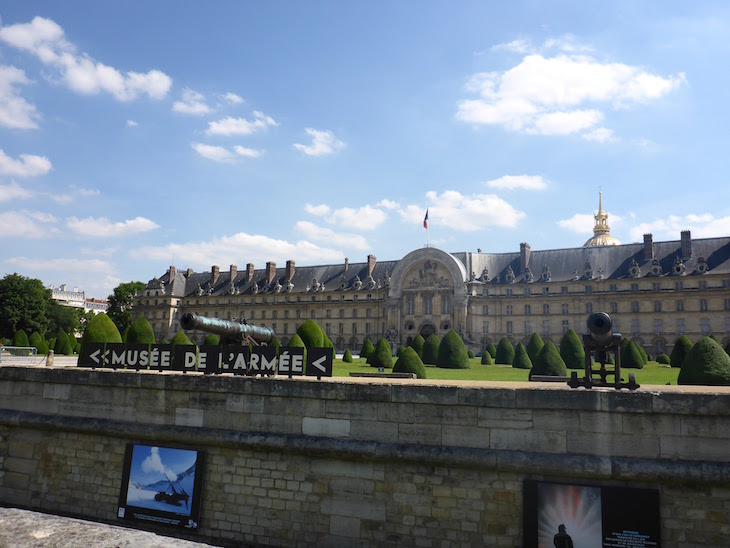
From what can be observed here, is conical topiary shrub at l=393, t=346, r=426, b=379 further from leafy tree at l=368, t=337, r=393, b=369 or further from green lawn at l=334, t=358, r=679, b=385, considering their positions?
leafy tree at l=368, t=337, r=393, b=369

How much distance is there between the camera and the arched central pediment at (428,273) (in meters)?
61.9

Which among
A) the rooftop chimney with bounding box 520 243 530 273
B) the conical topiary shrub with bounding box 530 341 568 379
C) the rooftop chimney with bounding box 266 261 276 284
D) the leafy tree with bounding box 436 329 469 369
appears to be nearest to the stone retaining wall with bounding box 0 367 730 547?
the conical topiary shrub with bounding box 530 341 568 379

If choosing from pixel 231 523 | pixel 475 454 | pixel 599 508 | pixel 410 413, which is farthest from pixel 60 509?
pixel 599 508

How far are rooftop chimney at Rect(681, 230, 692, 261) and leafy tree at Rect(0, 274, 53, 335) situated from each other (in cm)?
6922

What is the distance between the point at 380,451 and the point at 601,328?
470 centimetres

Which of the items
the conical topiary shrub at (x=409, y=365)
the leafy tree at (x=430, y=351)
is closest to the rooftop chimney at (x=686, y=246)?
the leafy tree at (x=430, y=351)

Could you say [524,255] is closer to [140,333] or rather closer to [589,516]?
[140,333]

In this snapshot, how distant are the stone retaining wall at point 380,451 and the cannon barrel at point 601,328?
3.72 feet

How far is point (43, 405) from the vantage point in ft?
44.3

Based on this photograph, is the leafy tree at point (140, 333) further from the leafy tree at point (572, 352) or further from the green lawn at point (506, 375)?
the leafy tree at point (572, 352)

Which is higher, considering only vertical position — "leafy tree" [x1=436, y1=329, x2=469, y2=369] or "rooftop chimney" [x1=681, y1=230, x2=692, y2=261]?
"rooftop chimney" [x1=681, y1=230, x2=692, y2=261]

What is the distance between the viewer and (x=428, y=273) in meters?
63.8

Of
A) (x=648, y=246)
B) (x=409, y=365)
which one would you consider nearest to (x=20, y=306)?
(x=409, y=365)

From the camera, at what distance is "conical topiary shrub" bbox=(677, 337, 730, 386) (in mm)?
14156
